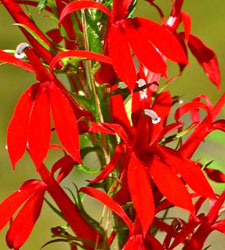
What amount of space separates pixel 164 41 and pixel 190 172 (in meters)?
0.15

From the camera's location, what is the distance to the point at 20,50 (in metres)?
0.73

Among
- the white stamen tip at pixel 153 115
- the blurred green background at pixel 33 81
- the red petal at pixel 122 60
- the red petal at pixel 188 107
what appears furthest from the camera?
the blurred green background at pixel 33 81


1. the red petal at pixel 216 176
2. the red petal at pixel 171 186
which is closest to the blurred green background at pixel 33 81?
the red petal at pixel 216 176

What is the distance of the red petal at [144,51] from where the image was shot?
2.15ft

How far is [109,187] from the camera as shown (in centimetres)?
80

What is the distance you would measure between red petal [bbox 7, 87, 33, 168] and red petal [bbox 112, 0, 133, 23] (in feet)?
0.45

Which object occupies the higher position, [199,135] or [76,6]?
[76,6]

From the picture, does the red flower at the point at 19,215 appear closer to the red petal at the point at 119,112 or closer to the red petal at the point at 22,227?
the red petal at the point at 22,227

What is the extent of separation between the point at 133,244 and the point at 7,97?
2425mm

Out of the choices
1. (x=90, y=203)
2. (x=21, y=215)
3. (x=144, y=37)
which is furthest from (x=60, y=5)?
(x=90, y=203)

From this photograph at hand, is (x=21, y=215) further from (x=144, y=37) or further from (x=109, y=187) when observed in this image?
(x=144, y=37)

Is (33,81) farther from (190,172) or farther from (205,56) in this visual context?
(190,172)

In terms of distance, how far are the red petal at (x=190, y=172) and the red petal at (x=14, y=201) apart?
0.56 ft

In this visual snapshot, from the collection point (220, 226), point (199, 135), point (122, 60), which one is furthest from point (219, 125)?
point (122, 60)
